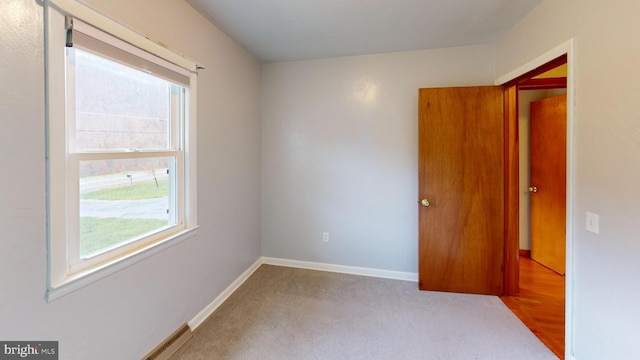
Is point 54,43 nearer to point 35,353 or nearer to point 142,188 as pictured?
point 142,188

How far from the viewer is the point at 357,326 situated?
2201 millimetres

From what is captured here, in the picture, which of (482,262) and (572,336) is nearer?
(572,336)

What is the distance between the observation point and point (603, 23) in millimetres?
1468

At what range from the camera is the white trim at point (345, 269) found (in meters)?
3.09

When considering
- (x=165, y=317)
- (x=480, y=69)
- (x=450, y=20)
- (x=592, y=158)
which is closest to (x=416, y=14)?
(x=450, y=20)

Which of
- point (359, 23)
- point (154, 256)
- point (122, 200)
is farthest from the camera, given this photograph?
point (359, 23)

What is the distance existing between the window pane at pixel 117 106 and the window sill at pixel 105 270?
2.07 ft

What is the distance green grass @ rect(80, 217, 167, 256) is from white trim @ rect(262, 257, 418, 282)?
1892 millimetres

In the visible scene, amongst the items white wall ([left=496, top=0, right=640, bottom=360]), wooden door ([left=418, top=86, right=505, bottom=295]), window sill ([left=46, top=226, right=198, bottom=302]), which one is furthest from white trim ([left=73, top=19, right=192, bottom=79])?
white wall ([left=496, top=0, right=640, bottom=360])

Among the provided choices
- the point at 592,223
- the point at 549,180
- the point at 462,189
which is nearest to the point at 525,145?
the point at 549,180

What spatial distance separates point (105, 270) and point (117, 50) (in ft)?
3.91

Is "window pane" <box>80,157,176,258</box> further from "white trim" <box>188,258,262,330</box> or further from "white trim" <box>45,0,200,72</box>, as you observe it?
"white trim" <box>188,258,262,330</box>

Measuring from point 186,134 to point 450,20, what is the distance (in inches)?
94.6

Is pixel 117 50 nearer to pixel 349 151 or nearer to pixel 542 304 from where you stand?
pixel 349 151
